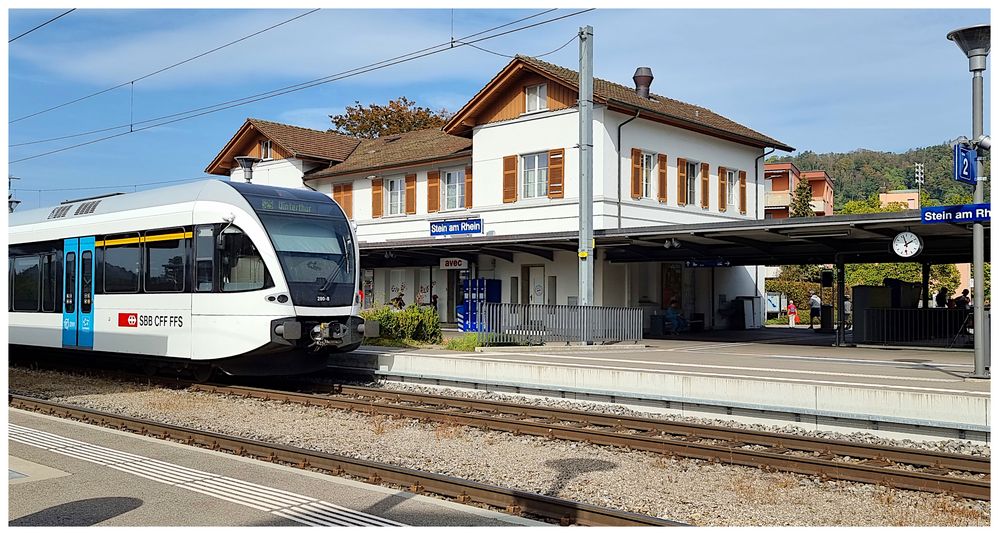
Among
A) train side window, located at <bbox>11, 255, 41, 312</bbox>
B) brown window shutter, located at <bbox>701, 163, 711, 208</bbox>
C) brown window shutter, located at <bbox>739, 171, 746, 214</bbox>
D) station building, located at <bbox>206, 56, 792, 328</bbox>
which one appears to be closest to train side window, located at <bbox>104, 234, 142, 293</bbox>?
train side window, located at <bbox>11, 255, 41, 312</bbox>

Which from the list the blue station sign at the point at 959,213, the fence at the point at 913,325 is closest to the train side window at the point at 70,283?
the blue station sign at the point at 959,213

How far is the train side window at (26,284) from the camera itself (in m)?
19.0

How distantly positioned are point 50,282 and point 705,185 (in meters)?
21.8

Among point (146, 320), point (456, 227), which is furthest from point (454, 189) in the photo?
point (146, 320)

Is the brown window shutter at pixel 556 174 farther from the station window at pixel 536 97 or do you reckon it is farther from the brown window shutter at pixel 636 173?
the brown window shutter at pixel 636 173

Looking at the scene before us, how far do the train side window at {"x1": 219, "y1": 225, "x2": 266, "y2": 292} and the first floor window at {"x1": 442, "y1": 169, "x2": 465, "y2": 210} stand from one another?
18.9m

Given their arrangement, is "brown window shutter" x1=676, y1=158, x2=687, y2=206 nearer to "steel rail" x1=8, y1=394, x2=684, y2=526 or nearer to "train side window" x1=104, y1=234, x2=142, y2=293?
"train side window" x1=104, y1=234, x2=142, y2=293

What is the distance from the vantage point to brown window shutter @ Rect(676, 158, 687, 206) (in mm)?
32125

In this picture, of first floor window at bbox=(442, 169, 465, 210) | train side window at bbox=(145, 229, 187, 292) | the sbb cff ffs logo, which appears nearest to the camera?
train side window at bbox=(145, 229, 187, 292)

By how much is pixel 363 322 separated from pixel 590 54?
9.94m

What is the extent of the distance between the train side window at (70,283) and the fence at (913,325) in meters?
18.9

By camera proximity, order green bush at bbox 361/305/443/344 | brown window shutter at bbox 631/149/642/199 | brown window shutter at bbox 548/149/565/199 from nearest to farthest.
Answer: green bush at bbox 361/305/443/344 → brown window shutter at bbox 548/149/565/199 → brown window shutter at bbox 631/149/642/199

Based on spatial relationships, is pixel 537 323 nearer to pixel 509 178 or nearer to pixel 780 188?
pixel 509 178

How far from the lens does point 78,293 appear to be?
58.3ft
